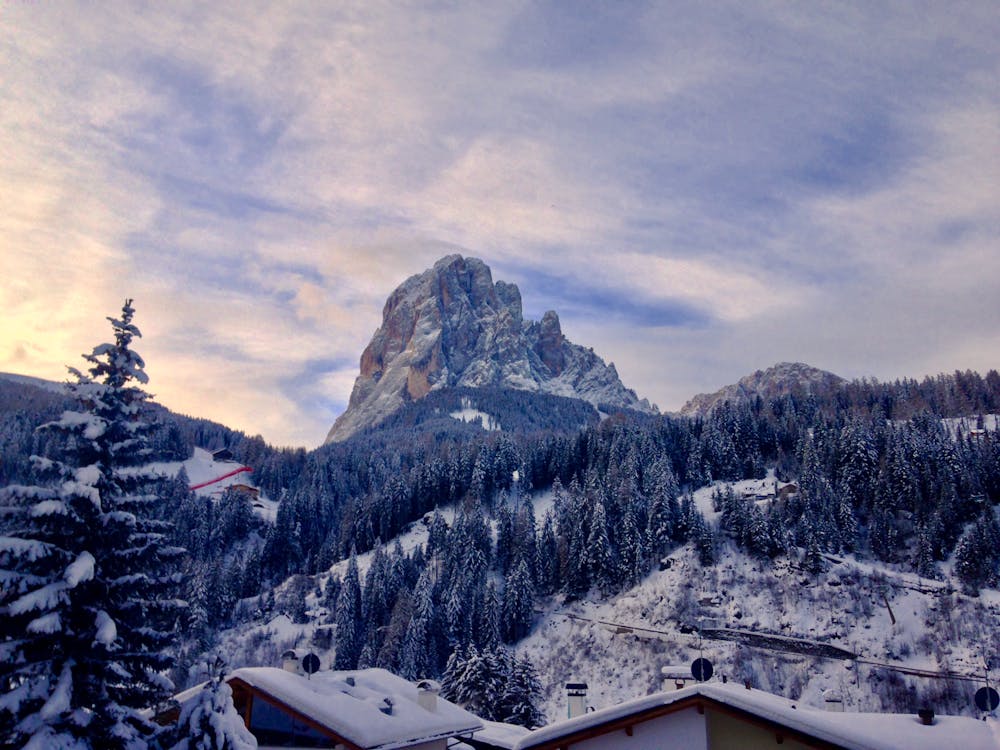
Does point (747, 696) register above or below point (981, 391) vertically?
below

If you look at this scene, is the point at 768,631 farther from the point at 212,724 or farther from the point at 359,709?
the point at 212,724

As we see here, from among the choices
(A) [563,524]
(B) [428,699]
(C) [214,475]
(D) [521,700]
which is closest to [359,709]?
(B) [428,699]

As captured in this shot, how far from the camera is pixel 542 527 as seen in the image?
10625 centimetres

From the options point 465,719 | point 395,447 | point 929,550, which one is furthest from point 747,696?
point 395,447

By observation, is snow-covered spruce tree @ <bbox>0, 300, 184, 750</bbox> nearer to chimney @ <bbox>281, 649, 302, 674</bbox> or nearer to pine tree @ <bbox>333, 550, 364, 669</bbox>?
chimney @ <bbox>281, 649, 302, 674</bbox>

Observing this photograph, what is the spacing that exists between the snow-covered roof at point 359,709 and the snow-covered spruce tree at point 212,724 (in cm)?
703

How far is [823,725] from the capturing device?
15.8m

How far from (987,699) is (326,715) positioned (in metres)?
18.0

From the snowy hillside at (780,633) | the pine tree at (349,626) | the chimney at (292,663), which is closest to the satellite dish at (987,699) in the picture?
the chimney at (292,663)

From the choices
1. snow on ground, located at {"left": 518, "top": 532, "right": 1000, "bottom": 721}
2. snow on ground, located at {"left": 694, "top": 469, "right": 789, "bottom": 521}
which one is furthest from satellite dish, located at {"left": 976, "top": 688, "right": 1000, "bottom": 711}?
snow on ground, located at {"left": 694, "top": 469, "right": 789, "bottom": 521}

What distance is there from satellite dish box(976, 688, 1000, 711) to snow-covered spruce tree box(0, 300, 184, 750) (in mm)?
20645

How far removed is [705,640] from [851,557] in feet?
66.7

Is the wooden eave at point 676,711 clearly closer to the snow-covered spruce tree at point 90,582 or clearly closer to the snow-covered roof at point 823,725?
the snow-covered roof at point 823,725

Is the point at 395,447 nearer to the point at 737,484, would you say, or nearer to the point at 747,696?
the point at 737,484
